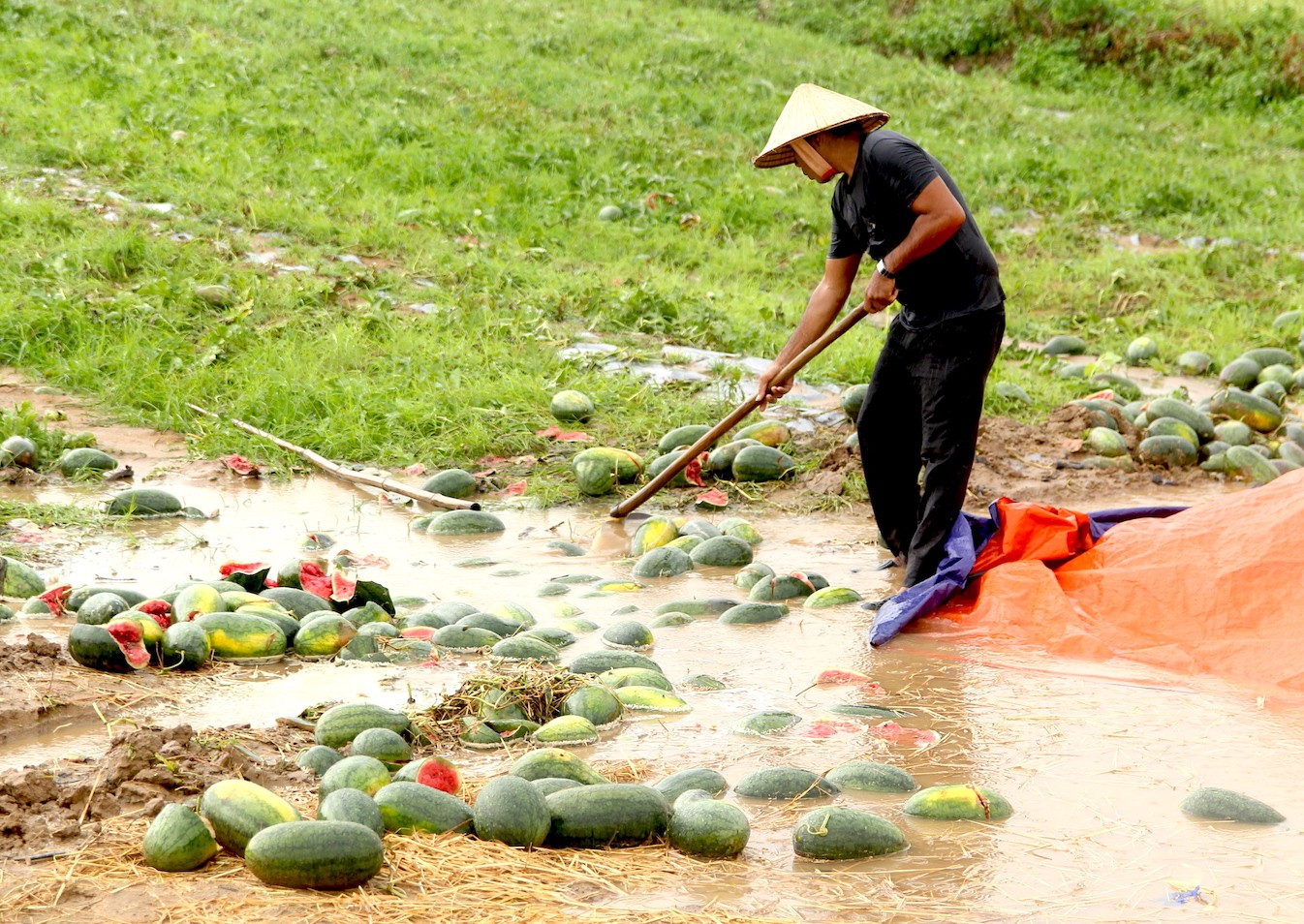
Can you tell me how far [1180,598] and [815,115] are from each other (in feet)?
6.03

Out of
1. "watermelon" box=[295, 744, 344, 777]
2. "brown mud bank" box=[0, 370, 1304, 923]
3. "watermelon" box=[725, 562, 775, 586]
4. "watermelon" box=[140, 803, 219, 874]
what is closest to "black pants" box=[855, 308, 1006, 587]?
"brown mud bank" box=[0, 370, 1304, 923]

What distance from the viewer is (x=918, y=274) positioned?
4066mm

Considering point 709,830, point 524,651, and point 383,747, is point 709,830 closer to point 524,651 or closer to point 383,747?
point 383,747

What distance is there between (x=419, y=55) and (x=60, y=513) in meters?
8.15

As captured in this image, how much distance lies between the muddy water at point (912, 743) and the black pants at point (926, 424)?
298 mm

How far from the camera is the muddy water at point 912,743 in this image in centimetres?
235

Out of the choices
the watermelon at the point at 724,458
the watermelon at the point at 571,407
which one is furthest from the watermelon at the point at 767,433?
the watermelon at the point at 571,407

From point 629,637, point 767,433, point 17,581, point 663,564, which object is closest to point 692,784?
point 629,637

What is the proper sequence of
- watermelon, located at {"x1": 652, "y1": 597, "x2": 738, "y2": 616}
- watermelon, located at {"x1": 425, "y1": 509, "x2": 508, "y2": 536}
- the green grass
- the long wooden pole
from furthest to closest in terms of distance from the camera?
the green grass → watermelon, located at {"x1": 425, "y1": 509, "x2": 508, "y2": 536} → the long wooden pole → watermelon, located at {"x1": 652, "y1": 597, "x2": 738, "y2": 616}

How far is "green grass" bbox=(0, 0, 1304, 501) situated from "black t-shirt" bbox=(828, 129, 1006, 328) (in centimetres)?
197

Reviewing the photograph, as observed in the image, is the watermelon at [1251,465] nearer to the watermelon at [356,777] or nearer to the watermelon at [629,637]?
the watermelon at [629,637]

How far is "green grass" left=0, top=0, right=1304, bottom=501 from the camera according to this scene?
6434 millimetres

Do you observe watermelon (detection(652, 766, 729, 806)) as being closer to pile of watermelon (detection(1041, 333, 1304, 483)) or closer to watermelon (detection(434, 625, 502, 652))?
watermelon (detection(434, 625, 502, 652))

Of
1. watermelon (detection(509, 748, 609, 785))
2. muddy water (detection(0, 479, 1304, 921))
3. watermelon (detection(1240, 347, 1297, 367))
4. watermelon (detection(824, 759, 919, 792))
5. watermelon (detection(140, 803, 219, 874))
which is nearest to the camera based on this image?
watermelon (detection(140, 803, 219, 874))
